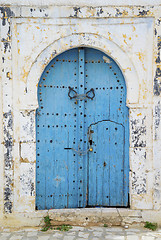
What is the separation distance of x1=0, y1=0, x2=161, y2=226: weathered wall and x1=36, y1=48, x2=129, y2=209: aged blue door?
18 centimetres

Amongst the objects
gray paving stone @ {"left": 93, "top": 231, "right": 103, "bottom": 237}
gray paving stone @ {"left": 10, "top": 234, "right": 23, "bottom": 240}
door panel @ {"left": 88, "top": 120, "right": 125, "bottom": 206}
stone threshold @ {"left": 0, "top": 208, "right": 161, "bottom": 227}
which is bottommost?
gray paving stone @ {"left": 10, "top": 234, "right": 23, "bottom": 240}

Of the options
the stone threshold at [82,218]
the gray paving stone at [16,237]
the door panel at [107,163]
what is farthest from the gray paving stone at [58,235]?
the door panel at [107,163]

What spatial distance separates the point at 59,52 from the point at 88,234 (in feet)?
8.71

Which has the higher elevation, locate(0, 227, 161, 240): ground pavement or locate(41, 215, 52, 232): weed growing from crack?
locate(41, 215, 52, 232): weed growing from crack

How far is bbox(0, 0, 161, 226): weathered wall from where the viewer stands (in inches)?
170

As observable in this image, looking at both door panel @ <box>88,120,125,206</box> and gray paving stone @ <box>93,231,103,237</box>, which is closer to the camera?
gray paving stone @ <box>93,231,103,237</box>

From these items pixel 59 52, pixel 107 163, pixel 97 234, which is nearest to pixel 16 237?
pixel 97 234

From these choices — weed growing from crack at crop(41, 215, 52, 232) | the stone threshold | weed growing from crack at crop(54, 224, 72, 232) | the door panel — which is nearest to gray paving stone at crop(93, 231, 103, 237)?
the stone threshold

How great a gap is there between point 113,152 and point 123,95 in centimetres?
90

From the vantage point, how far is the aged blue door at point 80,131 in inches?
180

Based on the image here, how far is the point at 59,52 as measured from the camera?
437cm

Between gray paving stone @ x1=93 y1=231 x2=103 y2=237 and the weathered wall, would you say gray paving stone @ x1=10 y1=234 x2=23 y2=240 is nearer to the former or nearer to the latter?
the weathered wall

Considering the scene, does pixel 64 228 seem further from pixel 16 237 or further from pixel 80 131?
pixel 80 131

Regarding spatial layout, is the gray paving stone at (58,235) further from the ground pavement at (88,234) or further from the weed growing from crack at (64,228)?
the weed growing from crack at (64,228)
